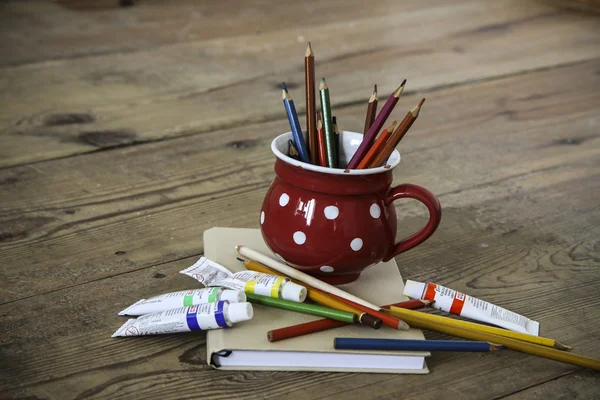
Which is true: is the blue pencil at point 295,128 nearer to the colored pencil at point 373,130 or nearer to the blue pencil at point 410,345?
the colored pencil at point 373,130

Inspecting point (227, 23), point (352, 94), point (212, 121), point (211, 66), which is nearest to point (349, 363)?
point (212, 121)

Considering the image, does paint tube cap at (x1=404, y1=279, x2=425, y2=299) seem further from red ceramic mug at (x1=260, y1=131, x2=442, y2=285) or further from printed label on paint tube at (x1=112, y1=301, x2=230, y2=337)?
printed label on paint tube at (x1=112, y1=301, x2=230, y2=337)

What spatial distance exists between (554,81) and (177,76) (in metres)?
0.68

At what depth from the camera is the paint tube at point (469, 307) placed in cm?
65

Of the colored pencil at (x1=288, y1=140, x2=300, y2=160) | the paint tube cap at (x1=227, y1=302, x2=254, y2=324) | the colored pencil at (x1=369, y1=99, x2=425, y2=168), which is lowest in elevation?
the paint tube cap at (x1=227, y1=302, x2=254, y2=324)

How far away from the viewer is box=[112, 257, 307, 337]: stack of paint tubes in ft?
1.96

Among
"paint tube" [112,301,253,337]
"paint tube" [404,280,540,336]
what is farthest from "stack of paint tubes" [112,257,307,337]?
"paint tube" [404,280,540,336]

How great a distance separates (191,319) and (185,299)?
0.03 metres

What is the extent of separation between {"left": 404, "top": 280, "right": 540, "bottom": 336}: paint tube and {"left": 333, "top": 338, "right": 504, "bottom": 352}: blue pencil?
6cm

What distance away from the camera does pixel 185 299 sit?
63 cm

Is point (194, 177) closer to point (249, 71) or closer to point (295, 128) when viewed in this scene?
point (295, 128)

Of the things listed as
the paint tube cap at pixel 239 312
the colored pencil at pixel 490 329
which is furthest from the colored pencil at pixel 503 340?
the paint tube cap at pixel 239 312

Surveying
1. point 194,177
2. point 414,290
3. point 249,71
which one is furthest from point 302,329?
point 249,71

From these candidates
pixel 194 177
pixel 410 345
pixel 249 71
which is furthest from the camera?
pixel 249 71
